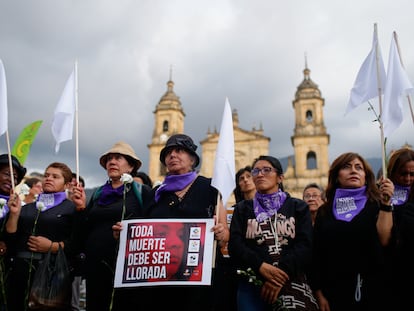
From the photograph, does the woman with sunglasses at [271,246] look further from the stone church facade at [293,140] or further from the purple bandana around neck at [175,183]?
the stone church facade at [293,140]

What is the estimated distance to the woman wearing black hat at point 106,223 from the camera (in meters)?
3.15

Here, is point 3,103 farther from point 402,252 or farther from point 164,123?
point 164,123

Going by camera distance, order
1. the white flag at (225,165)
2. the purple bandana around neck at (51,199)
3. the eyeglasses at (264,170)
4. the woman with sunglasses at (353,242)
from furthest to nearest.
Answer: the purple bandana around neck at (51,199) → the eyeglasses at (264,170) → the white flag at (225,165) → the woman with sunglasses at (353,242)

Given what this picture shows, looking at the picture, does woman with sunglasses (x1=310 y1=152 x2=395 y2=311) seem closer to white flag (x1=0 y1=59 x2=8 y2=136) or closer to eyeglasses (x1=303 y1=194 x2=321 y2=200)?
eyeglasses (x1=303 y1=194 x2=321 y2=200)

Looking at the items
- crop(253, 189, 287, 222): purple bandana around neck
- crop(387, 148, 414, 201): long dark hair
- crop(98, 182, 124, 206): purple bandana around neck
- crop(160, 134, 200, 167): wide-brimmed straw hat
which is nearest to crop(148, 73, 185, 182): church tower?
crop(98, 182, 124, 206): purple bandana around neck

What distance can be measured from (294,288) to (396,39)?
2.35m

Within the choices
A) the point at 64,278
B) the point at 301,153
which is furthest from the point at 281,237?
the point at 301,153

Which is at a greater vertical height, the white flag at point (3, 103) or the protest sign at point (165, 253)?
the white flag at point (3, 103)

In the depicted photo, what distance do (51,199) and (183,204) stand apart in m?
1.51

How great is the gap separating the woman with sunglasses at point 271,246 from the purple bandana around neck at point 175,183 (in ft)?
Result: 1.73

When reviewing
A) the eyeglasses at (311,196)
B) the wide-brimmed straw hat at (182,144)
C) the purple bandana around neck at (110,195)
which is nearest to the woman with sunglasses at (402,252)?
the wide-brimmed straw hat at (182,144)

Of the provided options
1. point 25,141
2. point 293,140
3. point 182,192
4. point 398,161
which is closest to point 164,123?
point 293,140

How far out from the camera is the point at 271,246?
2.87m

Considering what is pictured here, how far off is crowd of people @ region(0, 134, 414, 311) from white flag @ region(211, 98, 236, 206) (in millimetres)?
150
